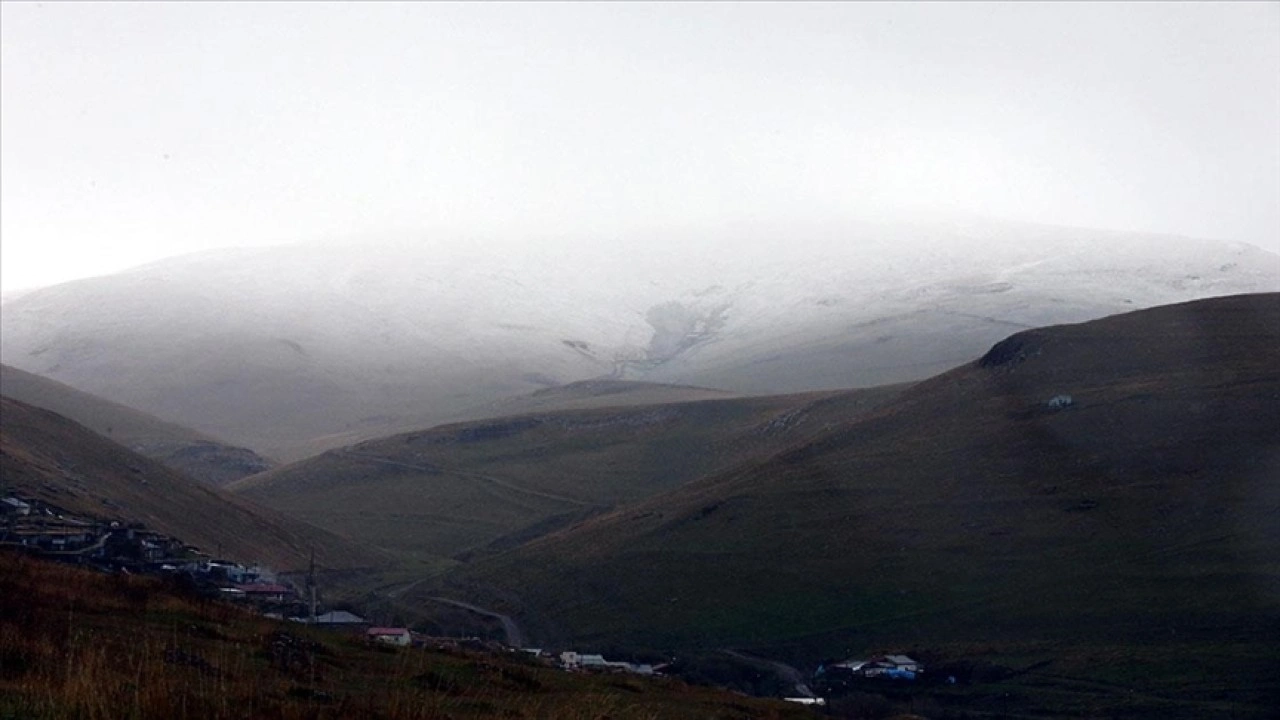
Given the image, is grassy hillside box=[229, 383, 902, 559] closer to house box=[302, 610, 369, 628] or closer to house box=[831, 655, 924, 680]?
house box=[831, 655, 924, 680]

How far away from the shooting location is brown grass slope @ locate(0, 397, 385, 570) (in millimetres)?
75875

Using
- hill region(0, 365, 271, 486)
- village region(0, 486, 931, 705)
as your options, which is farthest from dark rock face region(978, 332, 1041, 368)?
hill region(0, 365, 271, 486)

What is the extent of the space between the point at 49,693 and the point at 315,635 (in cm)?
1525

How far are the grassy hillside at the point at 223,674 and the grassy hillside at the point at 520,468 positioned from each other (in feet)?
264

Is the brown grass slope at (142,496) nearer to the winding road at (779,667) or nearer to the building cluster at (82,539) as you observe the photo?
the building cluster at (82,539)

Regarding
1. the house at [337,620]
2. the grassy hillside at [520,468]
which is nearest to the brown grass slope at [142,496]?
the grassy hillside at [520,468]

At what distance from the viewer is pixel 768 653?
65.4 meters

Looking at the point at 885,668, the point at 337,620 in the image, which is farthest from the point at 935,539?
the point at 337,620

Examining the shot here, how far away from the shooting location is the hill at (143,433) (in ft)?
513

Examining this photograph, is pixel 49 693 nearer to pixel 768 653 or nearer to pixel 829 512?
pixel 768 653

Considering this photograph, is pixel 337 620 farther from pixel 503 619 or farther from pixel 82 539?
pixel 503 619

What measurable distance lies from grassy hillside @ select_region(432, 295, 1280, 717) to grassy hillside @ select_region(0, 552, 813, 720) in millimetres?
33687

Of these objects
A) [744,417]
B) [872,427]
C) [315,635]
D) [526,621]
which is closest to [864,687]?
[526,621]

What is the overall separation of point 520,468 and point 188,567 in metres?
86.2
